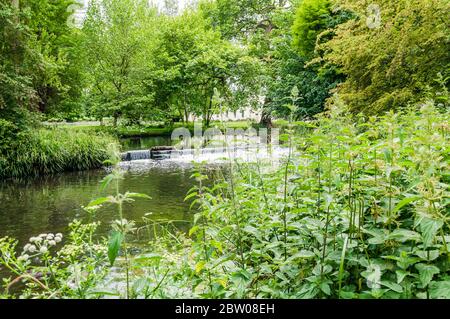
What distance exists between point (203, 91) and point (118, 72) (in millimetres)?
5851

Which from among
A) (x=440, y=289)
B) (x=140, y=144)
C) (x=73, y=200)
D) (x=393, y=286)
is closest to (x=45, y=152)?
(x=73, y=200)

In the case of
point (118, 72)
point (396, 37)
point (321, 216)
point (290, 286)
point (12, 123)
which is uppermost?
point (118, 72)

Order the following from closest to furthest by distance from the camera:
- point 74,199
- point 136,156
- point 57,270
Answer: point 57,270 < point 74,199 < point 136,156

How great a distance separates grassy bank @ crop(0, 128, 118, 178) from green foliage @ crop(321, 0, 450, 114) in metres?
7.73

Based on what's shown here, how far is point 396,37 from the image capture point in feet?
23.3

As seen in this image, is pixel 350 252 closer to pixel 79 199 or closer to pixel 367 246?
pixel 367 246

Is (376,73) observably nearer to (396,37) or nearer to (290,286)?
(396,37)

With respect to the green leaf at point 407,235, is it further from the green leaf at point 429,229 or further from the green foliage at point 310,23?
the green foliage at point 310,23

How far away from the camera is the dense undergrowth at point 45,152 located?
1186 centimetres

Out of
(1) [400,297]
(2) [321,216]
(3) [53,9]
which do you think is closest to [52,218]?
(2) [321,216]

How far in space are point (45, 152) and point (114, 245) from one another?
1215cm

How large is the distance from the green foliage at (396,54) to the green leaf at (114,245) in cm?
579

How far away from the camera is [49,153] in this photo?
40.9 ft
